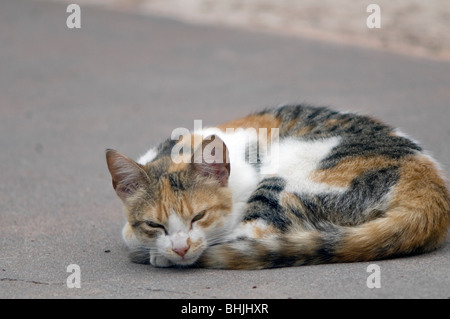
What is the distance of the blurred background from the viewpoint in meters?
10.5

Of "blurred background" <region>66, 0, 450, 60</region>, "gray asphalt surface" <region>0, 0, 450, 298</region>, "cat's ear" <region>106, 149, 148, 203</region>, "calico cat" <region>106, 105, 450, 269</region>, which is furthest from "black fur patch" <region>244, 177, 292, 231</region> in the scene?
"blurred background" <region>66, 0, 450, 60</region>

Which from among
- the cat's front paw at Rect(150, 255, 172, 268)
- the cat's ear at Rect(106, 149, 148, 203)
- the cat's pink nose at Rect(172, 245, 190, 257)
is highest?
the cat's ear at Rect(106, 149, 148, 203)

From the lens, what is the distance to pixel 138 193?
4605 mm

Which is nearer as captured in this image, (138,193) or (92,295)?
(92,295)

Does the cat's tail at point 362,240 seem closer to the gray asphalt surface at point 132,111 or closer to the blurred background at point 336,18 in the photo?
the gray asphalt surface at point 132,111

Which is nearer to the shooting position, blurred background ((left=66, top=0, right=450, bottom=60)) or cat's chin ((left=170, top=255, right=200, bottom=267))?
cat's chin ((left=170, top=255, right=200, bottom=267))

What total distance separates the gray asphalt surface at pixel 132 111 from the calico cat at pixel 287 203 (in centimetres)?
Result: 13

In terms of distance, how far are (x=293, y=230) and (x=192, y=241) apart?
24.2 inches

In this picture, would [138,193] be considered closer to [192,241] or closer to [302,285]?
[192,241]

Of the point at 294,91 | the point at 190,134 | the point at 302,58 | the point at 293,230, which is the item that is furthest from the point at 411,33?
the point at 293,230

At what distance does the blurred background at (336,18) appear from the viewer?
414 inches

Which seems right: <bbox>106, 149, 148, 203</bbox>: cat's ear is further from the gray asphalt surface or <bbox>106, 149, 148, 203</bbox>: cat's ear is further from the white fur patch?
the white fur patch

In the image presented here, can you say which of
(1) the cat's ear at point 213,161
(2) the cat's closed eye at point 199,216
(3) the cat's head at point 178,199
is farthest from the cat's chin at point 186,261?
(1) the cat's ear at point 213,161

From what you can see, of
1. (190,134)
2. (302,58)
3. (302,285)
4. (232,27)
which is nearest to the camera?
(302,285)
